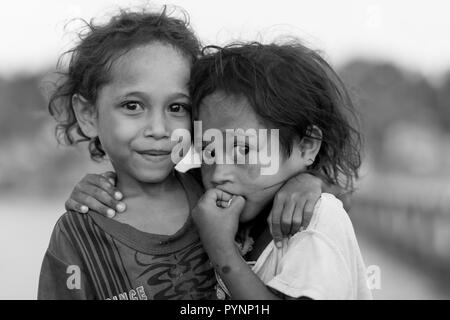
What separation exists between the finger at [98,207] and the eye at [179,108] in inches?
13.8

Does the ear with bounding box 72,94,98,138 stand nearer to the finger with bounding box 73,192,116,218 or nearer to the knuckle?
the finger with bounding box 73,192,116,218

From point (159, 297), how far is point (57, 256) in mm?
316

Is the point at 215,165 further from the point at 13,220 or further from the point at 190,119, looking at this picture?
the point at 13,220

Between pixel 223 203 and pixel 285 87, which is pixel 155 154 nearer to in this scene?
pixel 223 203

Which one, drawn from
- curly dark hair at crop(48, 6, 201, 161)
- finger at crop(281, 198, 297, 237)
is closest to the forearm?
finger at crop(281, 198, 297, 237)

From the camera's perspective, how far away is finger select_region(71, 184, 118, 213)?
198 cm

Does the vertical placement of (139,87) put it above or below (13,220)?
above

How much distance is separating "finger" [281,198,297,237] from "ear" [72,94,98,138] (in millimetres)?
700

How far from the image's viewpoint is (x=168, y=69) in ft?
6.48

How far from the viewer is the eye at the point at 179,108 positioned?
2.00 m

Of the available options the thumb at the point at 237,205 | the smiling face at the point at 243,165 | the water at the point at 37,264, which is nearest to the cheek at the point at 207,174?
the smiling face at the point at 243,165

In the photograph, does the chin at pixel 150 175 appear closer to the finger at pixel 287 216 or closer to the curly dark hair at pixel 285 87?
the curly dark hair at pixel 285 87
